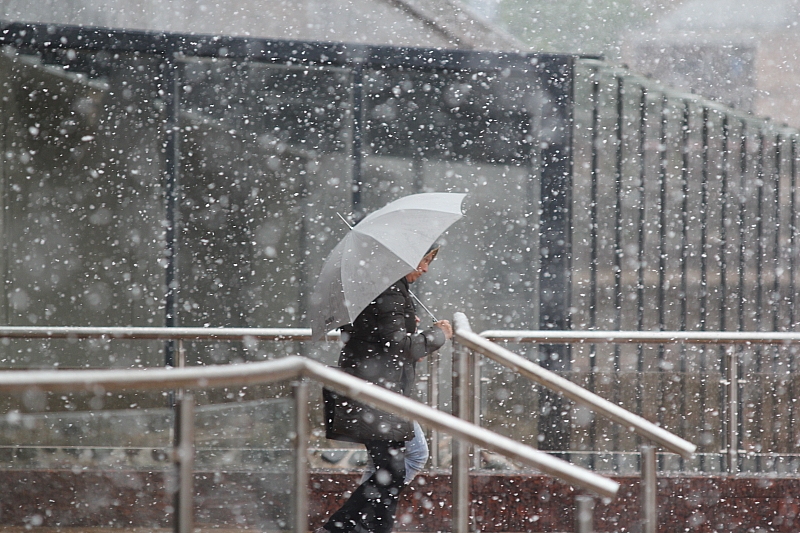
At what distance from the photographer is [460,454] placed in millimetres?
2787

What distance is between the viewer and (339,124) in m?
6.90

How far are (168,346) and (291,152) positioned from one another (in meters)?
1.96

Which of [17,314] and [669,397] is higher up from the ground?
[17,314]

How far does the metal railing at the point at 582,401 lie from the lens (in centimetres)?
271

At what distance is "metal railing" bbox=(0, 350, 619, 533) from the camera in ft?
5.37

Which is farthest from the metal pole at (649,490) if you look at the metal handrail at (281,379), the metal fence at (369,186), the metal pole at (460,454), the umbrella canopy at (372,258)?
the metal fence at (369,186)

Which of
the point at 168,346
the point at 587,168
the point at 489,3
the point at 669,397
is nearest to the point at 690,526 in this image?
the point at 669,397

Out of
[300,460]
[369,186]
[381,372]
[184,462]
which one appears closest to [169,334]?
[381,372]

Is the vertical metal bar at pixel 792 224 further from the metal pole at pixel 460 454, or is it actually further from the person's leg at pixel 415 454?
the person's leg at pixel 415 454

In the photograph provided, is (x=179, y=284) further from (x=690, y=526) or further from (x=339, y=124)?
(x=690, y=526)

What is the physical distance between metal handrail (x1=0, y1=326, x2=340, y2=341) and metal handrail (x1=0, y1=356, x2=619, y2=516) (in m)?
2.76

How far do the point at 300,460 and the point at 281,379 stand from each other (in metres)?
0.25

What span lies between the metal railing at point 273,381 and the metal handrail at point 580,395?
639mm

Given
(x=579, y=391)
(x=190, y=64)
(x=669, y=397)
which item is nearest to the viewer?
(x=579, y=391)
